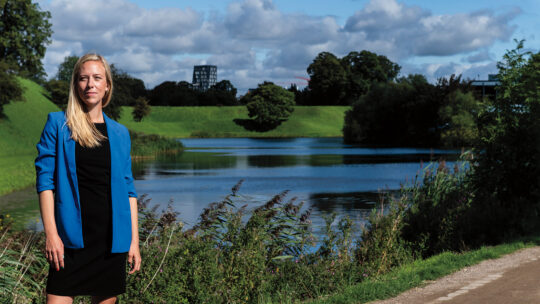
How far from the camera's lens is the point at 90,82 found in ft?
12.8

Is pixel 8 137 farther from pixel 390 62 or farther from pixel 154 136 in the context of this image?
pixel 390 62

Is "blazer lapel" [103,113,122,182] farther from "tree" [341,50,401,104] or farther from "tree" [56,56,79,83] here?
"tree" [341,50,401,104]

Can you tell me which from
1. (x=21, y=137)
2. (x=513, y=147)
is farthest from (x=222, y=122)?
(x=513, y=147)

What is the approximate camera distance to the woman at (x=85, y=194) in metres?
3.77

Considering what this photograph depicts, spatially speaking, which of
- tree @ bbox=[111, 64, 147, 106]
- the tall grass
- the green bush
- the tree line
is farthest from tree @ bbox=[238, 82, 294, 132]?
the tall grass

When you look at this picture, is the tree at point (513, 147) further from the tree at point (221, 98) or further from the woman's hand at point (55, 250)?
the tree at point (221, 98)

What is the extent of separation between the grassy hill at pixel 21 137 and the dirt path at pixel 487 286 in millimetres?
21646

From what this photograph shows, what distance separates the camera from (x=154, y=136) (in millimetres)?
55188

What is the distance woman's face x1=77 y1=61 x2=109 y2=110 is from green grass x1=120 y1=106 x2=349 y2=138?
341 ft

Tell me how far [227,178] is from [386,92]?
4649 cm

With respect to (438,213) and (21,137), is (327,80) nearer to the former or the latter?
(21,137)

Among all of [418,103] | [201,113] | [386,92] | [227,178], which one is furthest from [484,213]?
[201,113]

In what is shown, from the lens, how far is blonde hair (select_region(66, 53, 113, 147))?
3771 millimetres

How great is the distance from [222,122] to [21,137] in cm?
7388
